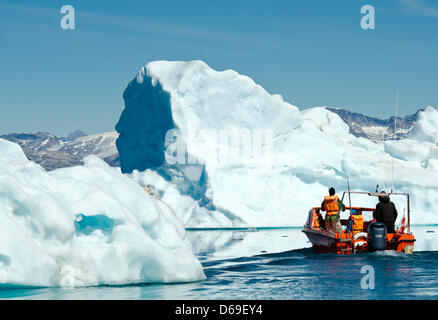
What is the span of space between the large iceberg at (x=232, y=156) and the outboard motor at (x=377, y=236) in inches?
742

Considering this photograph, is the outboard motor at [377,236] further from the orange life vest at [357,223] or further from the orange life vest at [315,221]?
the orange life vest at [315,221]

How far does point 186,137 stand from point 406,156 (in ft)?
55.4

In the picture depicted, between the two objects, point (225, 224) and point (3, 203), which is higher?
point (3, 203)

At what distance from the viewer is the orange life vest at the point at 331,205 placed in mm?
16072

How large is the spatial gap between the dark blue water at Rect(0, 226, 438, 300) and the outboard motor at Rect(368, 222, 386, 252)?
0.17m

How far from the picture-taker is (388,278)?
11219mm

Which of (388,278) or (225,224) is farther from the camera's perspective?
(225,224)

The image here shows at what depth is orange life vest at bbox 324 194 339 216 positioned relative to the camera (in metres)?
16.1

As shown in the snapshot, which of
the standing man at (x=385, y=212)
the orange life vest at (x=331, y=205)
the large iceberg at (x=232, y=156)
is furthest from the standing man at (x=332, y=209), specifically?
the large iceberg at (x=232, y=156)

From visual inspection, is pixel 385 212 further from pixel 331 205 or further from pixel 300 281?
pixel 300 281

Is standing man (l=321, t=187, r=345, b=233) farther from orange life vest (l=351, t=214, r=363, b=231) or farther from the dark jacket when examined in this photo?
the dark jacket

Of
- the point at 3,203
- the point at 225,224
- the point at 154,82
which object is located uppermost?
the point at 154,82
